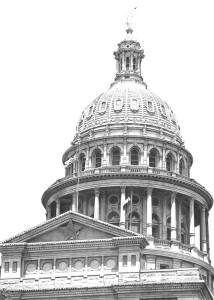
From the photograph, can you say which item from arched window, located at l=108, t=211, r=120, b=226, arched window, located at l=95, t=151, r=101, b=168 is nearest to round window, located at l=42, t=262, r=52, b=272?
arched window, located at l=108, t=211, r=120, b=226

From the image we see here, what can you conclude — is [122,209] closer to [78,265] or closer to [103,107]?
[103,107]

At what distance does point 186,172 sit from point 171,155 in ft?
11.6

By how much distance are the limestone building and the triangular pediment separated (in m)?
0.10

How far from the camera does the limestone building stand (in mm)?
88500

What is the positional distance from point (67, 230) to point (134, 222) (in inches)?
926

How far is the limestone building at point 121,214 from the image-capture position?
3484 inches

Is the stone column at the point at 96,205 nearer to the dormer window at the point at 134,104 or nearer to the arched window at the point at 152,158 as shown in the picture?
the arched window at the point at 152,158

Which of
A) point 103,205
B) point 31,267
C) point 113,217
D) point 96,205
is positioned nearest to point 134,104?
point 103,205

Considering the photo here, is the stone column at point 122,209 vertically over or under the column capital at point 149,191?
under

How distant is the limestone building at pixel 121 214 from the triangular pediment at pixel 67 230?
0.10 meters

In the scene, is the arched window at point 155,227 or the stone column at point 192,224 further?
the arched window at point 155,227

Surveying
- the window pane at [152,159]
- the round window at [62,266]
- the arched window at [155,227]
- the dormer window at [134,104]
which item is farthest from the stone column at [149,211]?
the round window at [62,266]

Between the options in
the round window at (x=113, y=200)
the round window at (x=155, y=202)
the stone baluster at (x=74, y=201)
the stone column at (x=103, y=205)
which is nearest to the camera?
the stone column at (x=103, y=205)

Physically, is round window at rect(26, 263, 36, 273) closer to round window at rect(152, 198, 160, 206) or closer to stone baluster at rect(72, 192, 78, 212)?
stone baluster at rect(72, 192, 78, 212)
